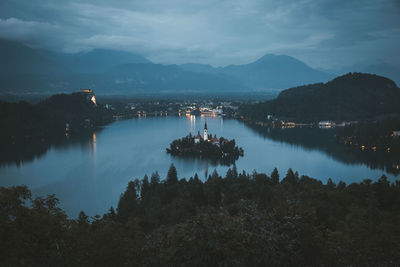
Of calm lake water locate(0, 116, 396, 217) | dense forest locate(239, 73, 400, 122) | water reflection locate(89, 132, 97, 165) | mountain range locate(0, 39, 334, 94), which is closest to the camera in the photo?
calm lake water locate(0, 116, 396, 217)

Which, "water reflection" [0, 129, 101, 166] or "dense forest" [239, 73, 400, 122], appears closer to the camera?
"water reflection" [0, 129, 101, 166]

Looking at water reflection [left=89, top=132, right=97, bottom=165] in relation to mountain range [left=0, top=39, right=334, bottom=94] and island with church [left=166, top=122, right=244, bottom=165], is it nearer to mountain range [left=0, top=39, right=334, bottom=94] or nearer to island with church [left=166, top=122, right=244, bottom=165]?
island with church [left=166, top=122, right=244, bottom=165]

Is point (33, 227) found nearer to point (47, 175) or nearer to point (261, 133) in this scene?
point (47, 175)

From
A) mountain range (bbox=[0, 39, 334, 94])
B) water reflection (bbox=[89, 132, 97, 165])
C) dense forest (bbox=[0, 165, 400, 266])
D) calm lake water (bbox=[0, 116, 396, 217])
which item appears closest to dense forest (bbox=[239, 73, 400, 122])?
calm lake water (bbox=[0, 116, 396, 217])

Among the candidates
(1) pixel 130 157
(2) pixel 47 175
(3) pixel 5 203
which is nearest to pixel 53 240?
(3) pixel 5 203

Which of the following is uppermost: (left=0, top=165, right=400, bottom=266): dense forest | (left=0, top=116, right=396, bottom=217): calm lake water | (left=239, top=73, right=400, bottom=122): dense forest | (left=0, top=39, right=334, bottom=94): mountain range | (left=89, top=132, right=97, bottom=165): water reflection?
(left=0, top=39, right=334, bottom=94): mountain range

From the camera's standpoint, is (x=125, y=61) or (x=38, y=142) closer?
(x=38, y=142)

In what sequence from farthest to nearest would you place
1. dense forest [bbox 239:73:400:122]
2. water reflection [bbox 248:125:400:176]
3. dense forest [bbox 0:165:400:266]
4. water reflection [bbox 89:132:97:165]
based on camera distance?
dense forest [bbox 239:73:400:122] < water reflection [bbox 89:132:97:165] < water reflection [bbox 248:125:400:176] < dense forest [bbox 0:165:400:266]

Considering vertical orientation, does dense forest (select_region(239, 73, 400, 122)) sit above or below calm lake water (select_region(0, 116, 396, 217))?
above
